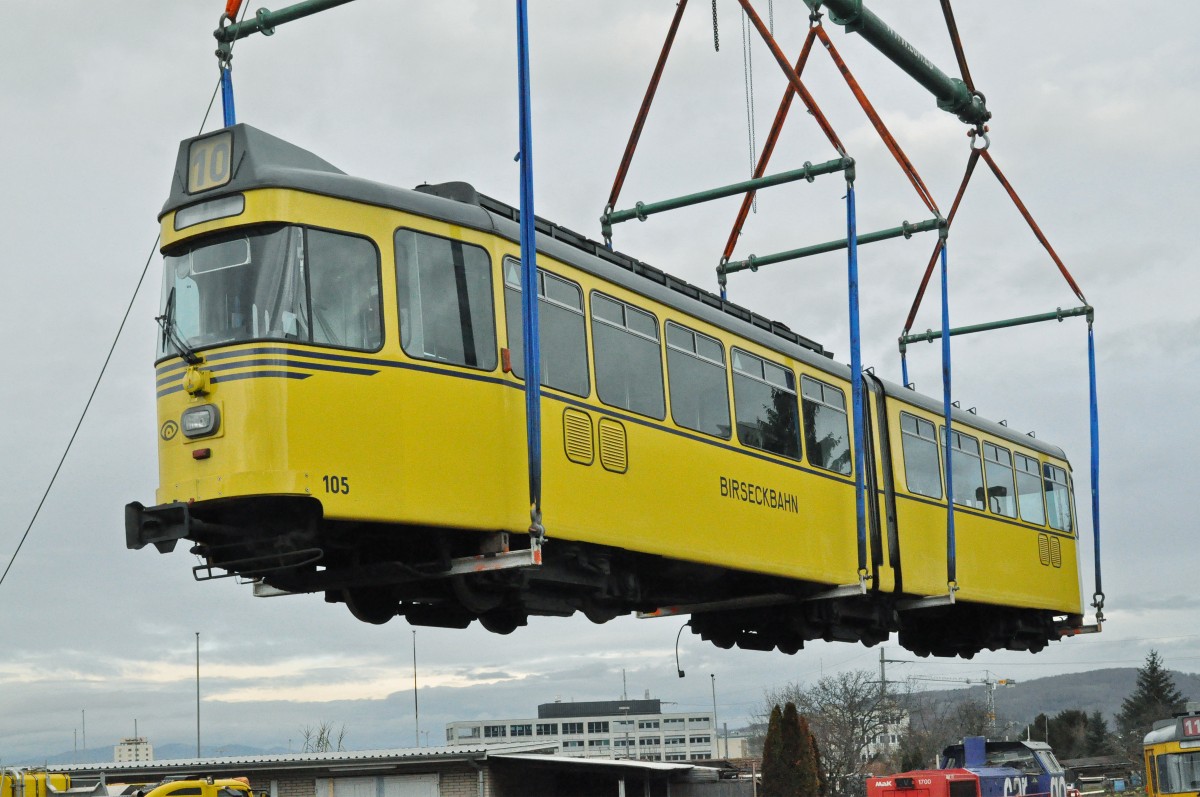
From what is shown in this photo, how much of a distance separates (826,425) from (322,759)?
30.1 meters

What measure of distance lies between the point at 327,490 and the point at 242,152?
2639mm

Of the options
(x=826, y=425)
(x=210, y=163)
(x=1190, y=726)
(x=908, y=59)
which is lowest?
(x=1190, y=726)

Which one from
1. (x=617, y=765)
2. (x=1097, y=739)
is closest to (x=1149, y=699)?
(x=1097, y=739)

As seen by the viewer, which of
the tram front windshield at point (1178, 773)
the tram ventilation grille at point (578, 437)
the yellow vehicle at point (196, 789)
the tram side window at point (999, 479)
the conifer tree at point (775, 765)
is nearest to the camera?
the tram ventilation grille at point (578, 437)

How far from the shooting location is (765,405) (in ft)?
53.7

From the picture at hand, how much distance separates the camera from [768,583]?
17.2 metres

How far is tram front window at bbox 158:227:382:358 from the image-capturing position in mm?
11219

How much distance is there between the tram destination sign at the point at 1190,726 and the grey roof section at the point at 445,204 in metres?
13.5

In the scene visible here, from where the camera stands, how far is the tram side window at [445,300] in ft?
38.3

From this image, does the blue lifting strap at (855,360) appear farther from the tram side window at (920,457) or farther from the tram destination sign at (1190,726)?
the tram destination sign at (1190,726)

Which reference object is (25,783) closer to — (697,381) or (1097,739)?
(697,381)

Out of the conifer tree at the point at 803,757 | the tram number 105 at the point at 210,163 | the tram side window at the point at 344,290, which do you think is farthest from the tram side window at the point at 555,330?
the conifer tree at the point at 803,757

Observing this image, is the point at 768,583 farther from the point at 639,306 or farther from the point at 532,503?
the point at 532,503

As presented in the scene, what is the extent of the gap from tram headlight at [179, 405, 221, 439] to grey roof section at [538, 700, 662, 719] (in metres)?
123
